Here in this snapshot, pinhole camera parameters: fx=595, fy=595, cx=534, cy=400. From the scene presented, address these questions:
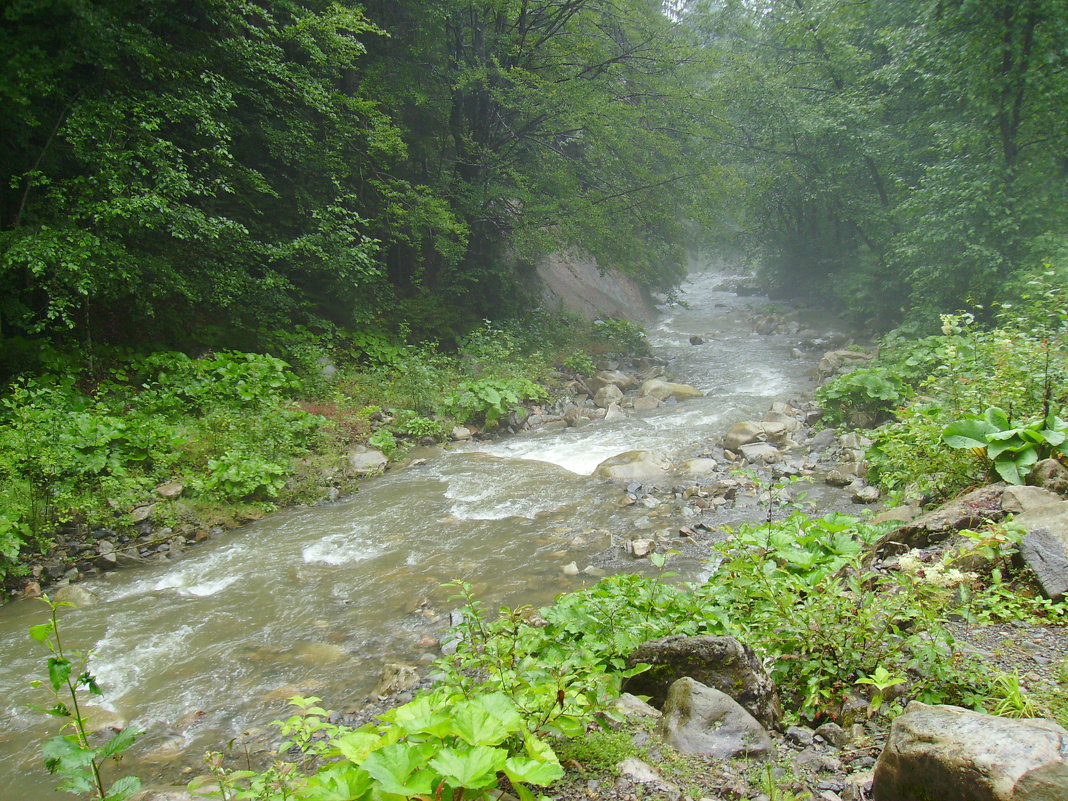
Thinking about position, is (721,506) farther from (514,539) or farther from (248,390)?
(248,390)

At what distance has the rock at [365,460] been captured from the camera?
924cm

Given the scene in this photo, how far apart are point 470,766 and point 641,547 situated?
4.85 meters

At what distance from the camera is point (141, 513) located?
691 centimetres

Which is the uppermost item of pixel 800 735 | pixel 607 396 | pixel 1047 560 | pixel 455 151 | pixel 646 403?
pixel 455 151

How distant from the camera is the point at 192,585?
6.06 meters

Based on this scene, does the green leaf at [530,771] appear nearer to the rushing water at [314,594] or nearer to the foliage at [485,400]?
the rushing water at [314,594]

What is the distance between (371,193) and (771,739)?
13457 mm

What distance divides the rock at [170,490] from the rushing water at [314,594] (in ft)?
2.72

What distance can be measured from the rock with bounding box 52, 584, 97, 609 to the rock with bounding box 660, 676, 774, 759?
18.6 feet

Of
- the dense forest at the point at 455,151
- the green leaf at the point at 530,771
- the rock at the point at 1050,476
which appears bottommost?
the rock at the point at 1050,476

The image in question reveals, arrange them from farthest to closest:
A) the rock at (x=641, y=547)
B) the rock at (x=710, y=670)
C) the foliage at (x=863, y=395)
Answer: the foliage at (x=863, y=395)
the rock at (x=641, y=547)
the rock at (x=710, y=670)

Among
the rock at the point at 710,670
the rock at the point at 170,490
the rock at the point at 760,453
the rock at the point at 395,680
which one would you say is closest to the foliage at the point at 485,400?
the rock at the point at 760,453

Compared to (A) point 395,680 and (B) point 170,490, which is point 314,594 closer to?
(A) point 395,680

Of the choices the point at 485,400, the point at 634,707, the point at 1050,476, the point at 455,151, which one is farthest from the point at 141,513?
the point at 455,151
